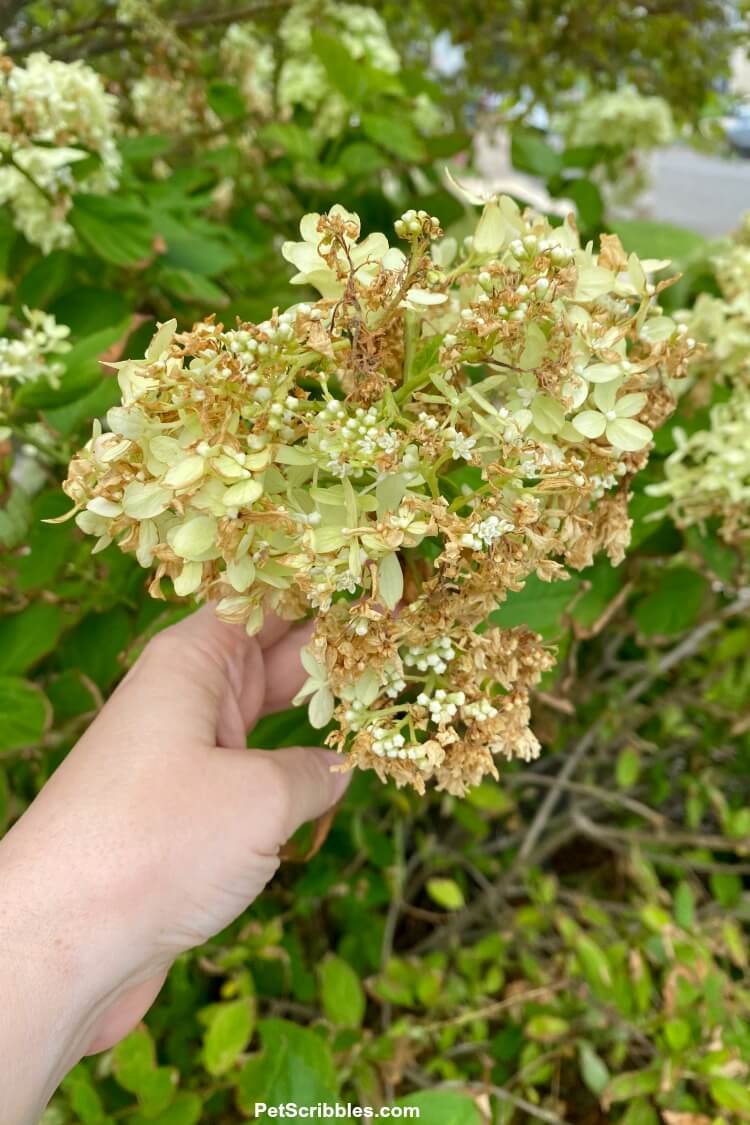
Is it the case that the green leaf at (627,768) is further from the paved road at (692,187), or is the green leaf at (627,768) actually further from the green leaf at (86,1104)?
the paved road at (692,187)

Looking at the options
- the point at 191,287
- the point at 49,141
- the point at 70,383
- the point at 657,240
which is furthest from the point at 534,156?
the point at 70,383

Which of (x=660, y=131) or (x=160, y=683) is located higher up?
(x=660, y=131)

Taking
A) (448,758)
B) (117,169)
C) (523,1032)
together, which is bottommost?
(523,1032)

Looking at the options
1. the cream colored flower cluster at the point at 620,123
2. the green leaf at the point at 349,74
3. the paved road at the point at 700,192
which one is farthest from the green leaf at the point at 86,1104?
the paved road at the point at 700,192

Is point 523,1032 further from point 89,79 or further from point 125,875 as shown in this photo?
point 89,79

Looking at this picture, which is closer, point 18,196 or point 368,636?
point 368,636

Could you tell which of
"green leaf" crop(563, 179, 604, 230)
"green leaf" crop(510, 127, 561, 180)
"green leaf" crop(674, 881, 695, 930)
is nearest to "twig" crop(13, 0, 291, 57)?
"green leaf" crop(510, 127, 561, 180)

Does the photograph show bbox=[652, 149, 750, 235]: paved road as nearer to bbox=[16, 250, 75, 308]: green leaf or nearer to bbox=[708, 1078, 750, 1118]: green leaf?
Answer: bbox=[16, 250, 75, 308]: green leaf

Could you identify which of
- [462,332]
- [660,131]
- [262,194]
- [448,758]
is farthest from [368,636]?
[660,131]
